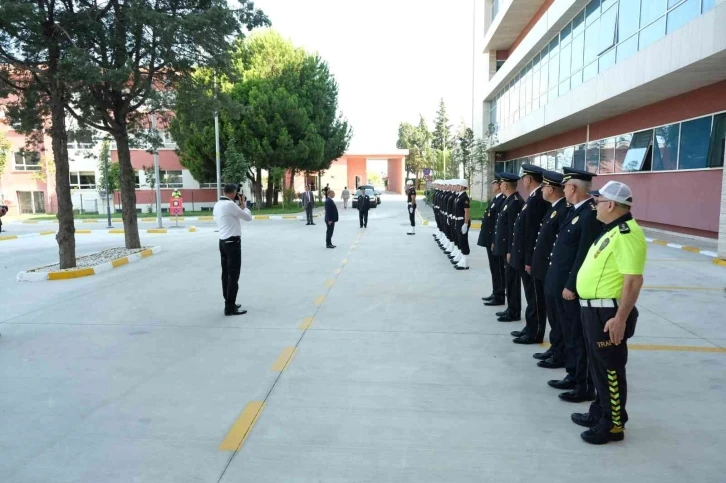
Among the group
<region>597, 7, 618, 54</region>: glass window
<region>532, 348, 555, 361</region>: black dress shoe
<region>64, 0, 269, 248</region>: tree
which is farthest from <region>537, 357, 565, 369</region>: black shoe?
<region>597, 7, 618, 54</region>: glass window

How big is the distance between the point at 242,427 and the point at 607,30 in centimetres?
1884

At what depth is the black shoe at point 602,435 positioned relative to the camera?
3672 mm

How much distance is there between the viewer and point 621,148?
63.6ft

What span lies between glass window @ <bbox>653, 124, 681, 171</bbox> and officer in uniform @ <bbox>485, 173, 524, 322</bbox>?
11.7 m

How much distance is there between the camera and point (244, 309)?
767cm

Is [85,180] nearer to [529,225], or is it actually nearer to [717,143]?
[717,143]

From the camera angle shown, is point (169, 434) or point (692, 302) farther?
point (692, 302)

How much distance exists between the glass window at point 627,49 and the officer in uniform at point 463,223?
865 cm

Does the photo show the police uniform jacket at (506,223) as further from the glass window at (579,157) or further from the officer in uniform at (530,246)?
the glass window at (579,157)

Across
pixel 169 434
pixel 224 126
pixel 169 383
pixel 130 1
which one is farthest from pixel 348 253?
pixel 224 126

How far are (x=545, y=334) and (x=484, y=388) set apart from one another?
2144mm

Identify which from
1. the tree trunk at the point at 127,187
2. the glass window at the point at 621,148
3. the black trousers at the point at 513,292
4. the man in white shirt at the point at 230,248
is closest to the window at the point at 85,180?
the tree trunk at the point at 127,187

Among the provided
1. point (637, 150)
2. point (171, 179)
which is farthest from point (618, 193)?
point (171, 179)

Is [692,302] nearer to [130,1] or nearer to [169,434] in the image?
[169,434]
